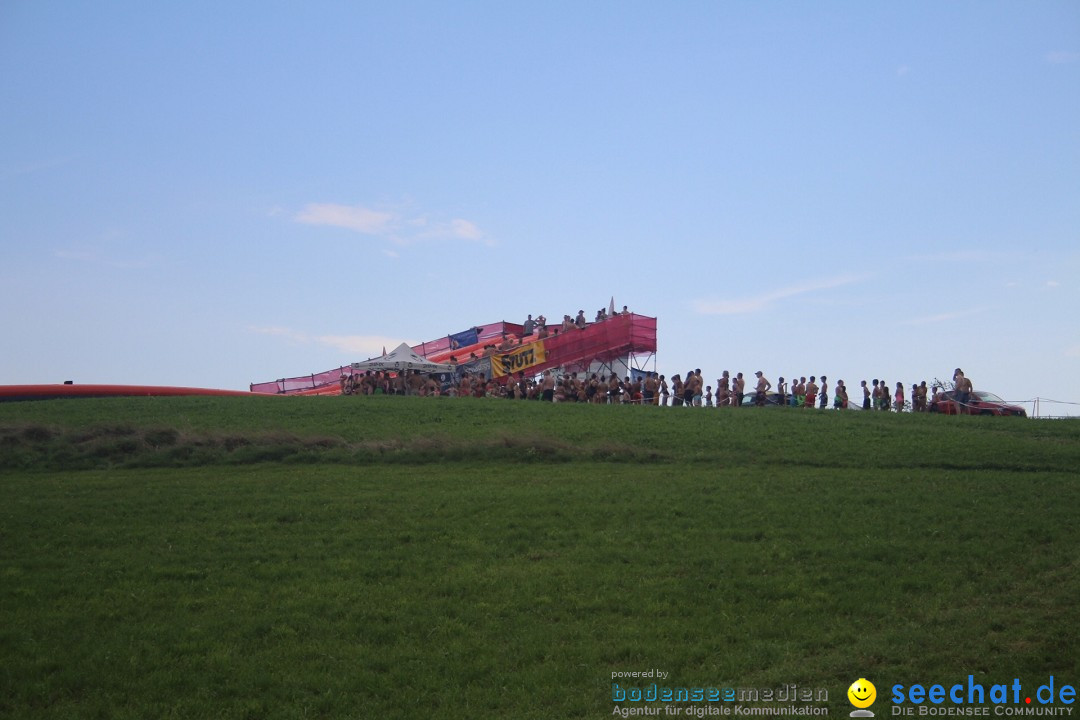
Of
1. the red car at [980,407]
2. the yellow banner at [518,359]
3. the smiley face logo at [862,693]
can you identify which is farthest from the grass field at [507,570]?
the yellow banner at [518,359]

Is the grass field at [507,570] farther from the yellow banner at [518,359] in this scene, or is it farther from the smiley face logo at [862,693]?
the yellow banner at [518,359]

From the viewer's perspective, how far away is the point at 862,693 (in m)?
9.83

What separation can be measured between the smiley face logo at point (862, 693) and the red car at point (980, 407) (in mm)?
25352

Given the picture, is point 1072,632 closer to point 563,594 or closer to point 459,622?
point 563,594

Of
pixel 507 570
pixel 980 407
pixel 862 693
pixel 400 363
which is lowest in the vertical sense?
pixel 862 693

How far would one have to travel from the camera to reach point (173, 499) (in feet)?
59.9

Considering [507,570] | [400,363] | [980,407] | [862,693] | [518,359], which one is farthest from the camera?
[518,359]

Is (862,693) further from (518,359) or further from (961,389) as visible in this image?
(518,359)

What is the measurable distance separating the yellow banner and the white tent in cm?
253

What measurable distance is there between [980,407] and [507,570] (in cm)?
2531

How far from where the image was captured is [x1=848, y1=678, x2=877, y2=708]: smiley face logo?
9.68 metres

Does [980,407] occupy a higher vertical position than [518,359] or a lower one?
lower

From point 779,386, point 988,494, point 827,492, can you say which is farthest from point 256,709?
point 779,386

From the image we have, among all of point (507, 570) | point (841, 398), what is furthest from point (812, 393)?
point (507, 570)
